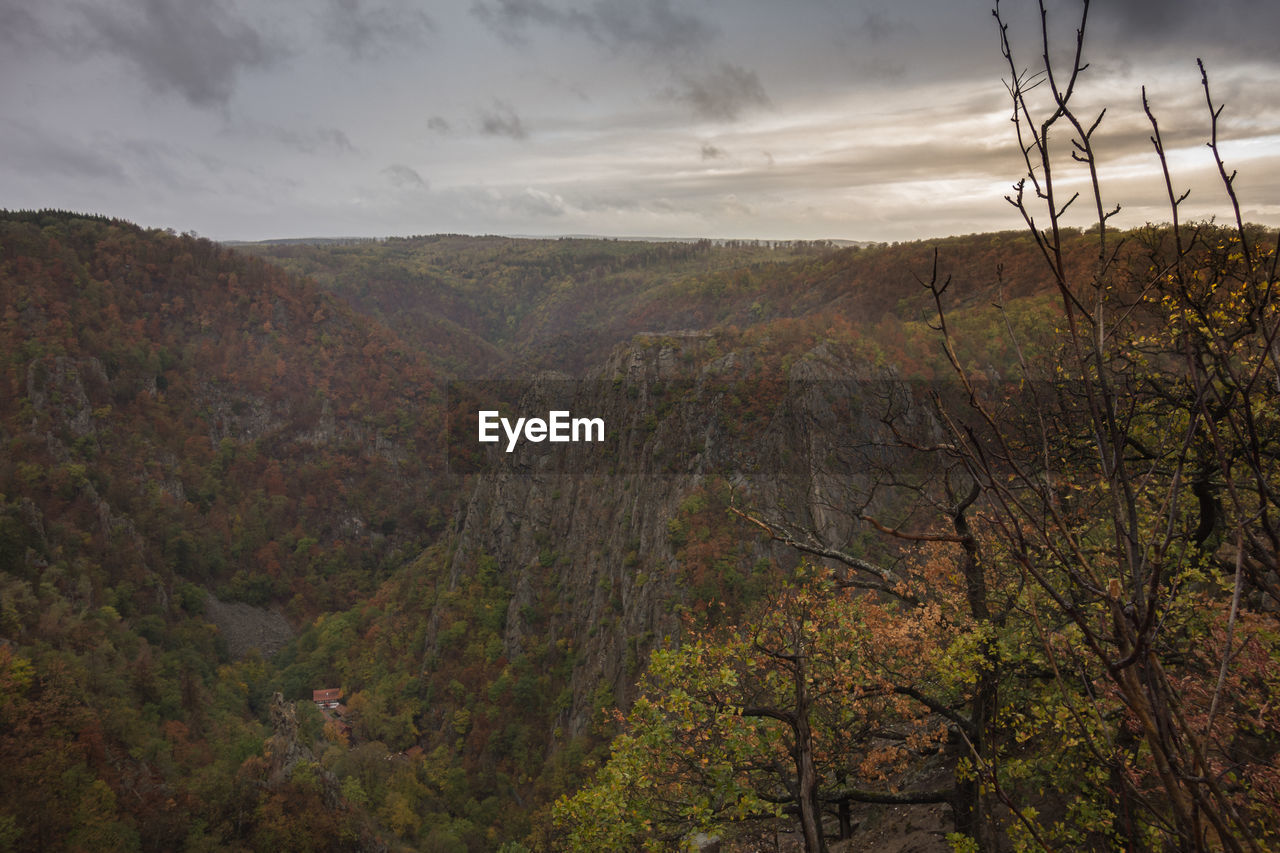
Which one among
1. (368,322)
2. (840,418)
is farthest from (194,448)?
(840,418)

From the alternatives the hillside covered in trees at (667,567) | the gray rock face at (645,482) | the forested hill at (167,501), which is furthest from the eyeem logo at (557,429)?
the forested hill at (167,501)

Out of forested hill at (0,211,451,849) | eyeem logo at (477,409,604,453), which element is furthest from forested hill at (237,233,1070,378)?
forested hill at (0,211,451,849)

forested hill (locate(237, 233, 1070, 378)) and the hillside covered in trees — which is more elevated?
forested hill (locate(237, 233, 1070, 378))

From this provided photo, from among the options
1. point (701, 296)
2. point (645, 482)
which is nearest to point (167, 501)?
point (645, 482)

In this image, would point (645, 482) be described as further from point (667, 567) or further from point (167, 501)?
point (167, 501)

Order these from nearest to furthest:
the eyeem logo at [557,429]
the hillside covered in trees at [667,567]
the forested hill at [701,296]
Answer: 1. the hillside covered in trees at [667,567]
2. the eyeem logo at [557,429]
3. the forested hill at [701,296]

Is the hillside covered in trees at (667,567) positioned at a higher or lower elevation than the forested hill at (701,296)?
lower

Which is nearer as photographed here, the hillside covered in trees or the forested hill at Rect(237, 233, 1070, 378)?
the hillside covered in trees

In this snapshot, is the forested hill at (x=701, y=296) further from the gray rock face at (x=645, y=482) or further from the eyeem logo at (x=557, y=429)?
the eyeem logo at (x=557, y=429)

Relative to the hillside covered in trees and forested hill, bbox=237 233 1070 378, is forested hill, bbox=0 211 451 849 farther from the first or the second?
forested hill, bbox=237 233 1070 378

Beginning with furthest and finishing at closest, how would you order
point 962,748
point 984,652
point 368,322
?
1. point 368,322
2. point 962,748
3. point 984,652

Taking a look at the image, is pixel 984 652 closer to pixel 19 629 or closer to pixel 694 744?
pixel 694 744
